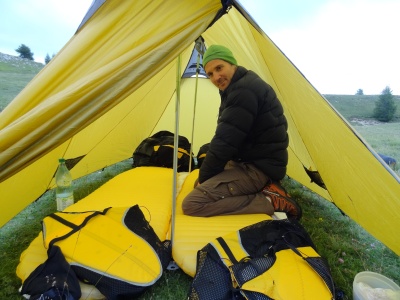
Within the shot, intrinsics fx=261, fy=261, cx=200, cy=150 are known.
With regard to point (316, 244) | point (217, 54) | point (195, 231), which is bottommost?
point (316, 244)

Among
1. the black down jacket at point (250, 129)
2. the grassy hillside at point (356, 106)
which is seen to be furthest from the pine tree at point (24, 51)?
the black down jacket at point (250, 129)

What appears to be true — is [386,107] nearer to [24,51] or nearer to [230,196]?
[230,196]

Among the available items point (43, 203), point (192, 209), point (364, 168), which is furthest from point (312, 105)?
point (43, 203)

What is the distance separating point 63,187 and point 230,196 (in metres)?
→ 1.42

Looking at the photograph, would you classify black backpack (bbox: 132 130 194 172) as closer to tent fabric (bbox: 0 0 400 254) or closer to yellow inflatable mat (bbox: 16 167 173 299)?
yellow inflatable mat (bbox: 16 167 173 299)

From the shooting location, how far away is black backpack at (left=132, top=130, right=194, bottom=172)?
2930 mm

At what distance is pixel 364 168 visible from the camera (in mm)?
1441

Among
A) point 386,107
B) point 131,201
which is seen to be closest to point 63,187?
point 131,201

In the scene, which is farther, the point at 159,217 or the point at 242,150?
the point at 242,150

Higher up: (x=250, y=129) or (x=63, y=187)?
(x=250, y=129)

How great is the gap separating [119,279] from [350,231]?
1.76 meters

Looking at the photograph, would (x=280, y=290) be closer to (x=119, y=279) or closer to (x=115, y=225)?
(x=119, y=279)

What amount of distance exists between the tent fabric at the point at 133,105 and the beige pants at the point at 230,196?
1.66 ft

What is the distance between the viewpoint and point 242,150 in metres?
1.99
